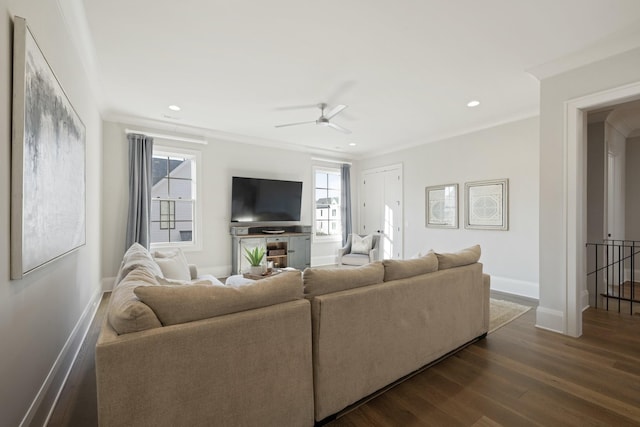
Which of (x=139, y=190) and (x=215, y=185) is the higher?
(x=215, y=185)

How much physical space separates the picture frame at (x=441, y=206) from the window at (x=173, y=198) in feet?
14.4

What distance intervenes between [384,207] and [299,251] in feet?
7.20

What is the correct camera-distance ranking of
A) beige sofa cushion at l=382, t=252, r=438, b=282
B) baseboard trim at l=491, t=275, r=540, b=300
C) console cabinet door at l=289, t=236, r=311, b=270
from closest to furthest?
beige sofa cushion at l=382, t=252, r=438, b=282 < baseboard trim at l=491, t=275, r=540, b=300 < console cabinet door at l=289, t=236, r=311, b=270

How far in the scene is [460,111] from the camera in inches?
170

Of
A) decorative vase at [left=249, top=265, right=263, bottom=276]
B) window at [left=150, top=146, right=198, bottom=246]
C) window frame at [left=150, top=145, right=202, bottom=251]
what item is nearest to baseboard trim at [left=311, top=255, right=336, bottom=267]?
window frame at [left=150, top=145, right=202, bottom=251]

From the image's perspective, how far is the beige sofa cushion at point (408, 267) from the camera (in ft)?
7.11

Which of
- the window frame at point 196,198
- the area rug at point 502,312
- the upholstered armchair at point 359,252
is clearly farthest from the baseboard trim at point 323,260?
the area rug at point 502,312

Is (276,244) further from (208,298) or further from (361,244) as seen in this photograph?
(208,298)

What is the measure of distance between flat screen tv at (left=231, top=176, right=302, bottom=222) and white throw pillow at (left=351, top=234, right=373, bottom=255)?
1311mm

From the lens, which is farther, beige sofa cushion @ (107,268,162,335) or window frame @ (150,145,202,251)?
window frame @ (150,145,202,251)

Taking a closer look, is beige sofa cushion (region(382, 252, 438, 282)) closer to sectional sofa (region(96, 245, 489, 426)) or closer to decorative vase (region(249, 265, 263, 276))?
sectional sofa (region(96, 245, 489, 426))

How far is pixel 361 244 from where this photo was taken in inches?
230

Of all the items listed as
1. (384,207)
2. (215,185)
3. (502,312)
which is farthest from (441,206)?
(215,185)

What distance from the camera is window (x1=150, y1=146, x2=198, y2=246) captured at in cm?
509
